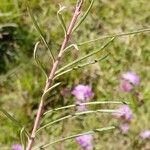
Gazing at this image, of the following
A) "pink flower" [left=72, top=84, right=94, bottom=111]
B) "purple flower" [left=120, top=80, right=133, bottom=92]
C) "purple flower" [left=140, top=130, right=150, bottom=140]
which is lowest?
"purple flower" [left=140, top=130, right=150, bottom=140]

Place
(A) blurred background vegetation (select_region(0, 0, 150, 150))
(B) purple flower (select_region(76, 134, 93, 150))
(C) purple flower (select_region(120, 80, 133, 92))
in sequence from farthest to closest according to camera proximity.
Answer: (C) purple flower (select_region(120, 80, 133, 92))
(A) blurred background vegetation (select_region(0, 0, 150, 150))
(B) purple flower (select_region(76, 134, 93, 150))

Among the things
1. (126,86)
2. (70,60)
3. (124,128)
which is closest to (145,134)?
(124,128)

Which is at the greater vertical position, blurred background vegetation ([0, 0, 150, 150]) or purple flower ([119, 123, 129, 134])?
blurred background vegetation ([0, 0, 150, 150])

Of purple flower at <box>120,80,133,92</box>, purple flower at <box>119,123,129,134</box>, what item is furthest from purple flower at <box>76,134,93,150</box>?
purple flower at <box>120,80,133,92</box>

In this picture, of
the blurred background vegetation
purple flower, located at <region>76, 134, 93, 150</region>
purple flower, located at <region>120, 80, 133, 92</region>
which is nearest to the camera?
purple flower, located at <region>76, 134, 93, 150</region>

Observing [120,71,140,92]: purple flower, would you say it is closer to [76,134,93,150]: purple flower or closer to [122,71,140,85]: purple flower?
[122,71,140,85]: purple flower

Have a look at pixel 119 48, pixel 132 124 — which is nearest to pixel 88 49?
pixel 119 48

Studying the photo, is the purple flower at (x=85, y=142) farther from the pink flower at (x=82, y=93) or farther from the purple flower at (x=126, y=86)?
the purple flower at (x=126, y=86)

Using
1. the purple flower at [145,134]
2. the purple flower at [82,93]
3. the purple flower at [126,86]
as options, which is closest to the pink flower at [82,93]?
the purple flower at [82,93]
